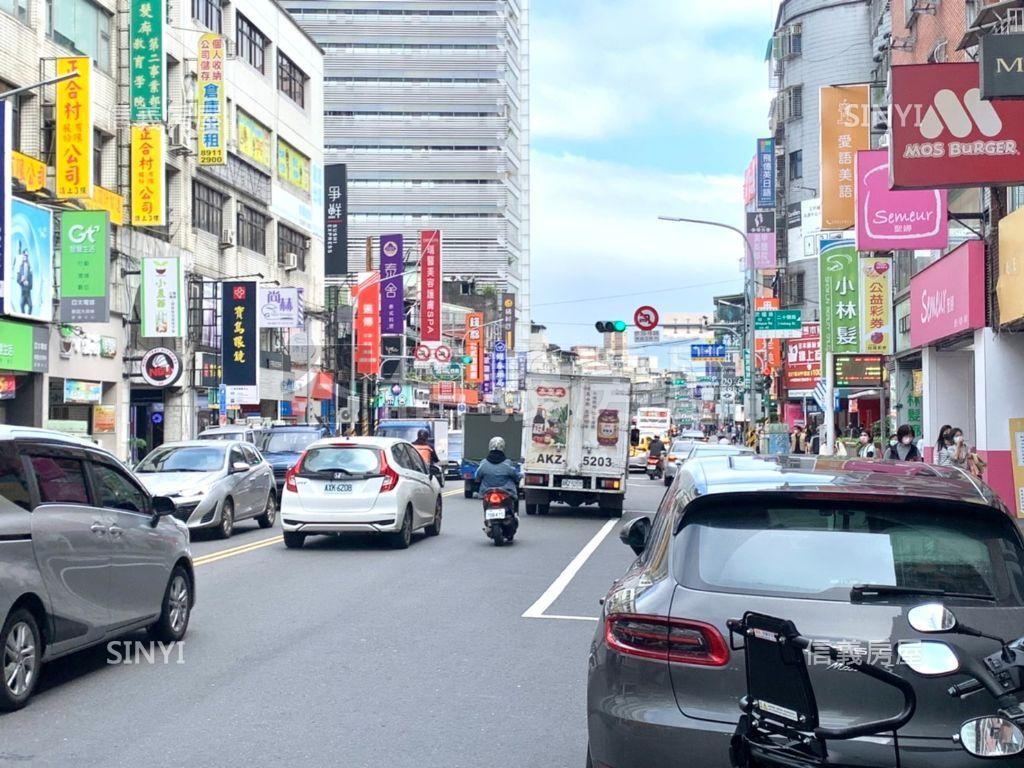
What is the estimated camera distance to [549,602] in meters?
13.2

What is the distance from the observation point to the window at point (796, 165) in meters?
67.0

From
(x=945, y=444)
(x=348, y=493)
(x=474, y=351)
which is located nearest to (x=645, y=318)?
(x=945, y=444)

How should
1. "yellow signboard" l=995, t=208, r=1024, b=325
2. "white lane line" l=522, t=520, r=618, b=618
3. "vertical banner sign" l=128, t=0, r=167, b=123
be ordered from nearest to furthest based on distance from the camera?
"white lane line" l=522, t=520, r=618, b=618, "yellow signboard" l=995, t=208, r=1024, b=325, "vertical banner sign" l=128, t=0, r=167, b=123

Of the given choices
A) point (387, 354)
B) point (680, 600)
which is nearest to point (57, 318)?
point (680, 600)

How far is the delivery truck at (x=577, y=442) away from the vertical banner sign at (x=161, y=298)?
1585cm

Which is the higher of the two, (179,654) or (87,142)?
(87,142)

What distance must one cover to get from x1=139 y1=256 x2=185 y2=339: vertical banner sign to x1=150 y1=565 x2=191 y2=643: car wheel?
29.9 m

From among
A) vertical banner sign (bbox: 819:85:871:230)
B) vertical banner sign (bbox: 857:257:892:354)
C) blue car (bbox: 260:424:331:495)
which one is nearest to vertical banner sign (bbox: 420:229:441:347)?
blue car (bbox: 260:424:331:495)

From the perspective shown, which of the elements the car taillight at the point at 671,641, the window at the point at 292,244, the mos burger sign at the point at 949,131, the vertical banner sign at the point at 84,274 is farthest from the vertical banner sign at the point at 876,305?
the window at the point at 292,244

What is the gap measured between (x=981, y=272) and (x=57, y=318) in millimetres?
23072

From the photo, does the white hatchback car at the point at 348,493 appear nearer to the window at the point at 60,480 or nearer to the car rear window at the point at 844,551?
the window at the point at 60,480

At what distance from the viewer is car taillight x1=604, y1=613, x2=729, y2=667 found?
4.77 m

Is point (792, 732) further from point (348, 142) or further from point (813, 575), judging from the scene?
point (348, 142)

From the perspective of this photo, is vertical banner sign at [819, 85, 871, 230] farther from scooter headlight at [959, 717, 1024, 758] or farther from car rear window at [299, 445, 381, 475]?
scooter headlight at [959, 717, 1024, 758]
